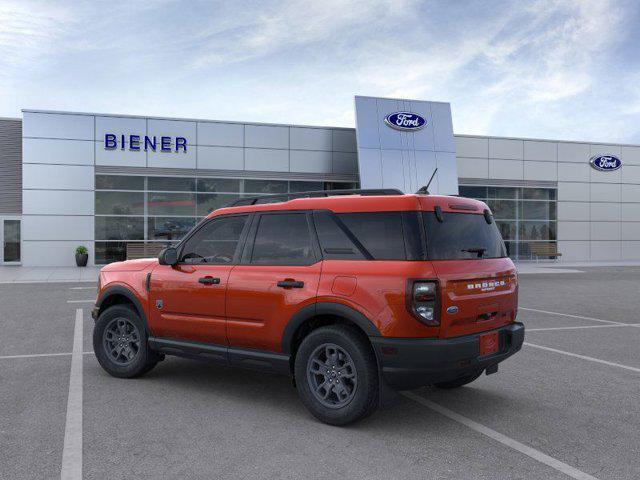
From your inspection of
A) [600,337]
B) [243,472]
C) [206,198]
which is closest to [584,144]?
[206,198]

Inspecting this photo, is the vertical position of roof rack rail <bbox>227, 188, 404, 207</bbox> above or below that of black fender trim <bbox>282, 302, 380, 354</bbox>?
above

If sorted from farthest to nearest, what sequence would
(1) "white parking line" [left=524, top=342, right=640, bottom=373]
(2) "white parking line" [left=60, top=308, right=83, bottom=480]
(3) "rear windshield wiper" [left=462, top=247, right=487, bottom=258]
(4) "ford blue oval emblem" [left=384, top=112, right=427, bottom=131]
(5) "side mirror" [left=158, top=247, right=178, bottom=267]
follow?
(4) "ford blue oval emblem" [left=384, top=112, right=427, bottom=131] < (1) "white parking line" [left=524, top=342, right=640, bottom=373] < (5) "side mirror" [left=158, top=247, right=178, bottom=267] < (3) "rear windshield wiper" [left=462, top=247, right=487, bottom=258] < (2) "white parking line" [left=60, top=308, right=83, bottom=480]

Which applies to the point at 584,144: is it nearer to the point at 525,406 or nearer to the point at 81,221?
the point at 81,221

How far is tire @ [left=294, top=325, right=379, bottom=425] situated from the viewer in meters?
4.31

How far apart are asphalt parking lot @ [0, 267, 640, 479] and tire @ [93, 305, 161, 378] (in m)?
0.14

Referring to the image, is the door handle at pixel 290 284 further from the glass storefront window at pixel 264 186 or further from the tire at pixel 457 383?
the glass storefront window at pixel 264 186

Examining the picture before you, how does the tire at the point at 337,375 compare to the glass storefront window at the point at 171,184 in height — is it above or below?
below

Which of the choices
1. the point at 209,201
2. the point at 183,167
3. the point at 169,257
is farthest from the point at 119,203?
the point at 169,257

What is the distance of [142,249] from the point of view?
2461 cm

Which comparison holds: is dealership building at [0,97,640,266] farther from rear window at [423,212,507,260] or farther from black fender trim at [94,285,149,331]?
rear window at [423,212,507,260]

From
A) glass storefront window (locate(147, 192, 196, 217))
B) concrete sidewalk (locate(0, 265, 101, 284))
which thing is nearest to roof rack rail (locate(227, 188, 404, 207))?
concrete sidewalk (locate(0, 265, 101, 284))

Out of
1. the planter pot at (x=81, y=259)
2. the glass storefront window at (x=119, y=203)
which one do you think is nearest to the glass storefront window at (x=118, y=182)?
the glass storefront window at (x=119, y=203)

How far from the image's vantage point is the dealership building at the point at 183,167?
23.9 metres

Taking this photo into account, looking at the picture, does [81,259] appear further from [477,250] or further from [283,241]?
[477,250]
